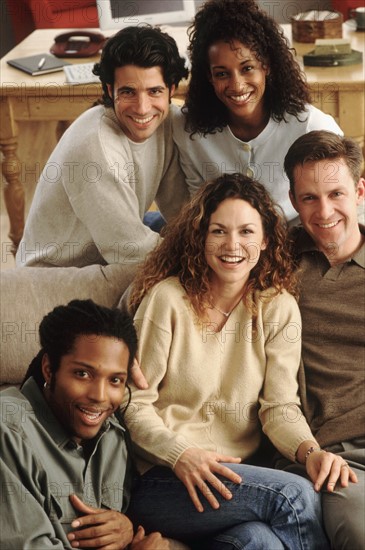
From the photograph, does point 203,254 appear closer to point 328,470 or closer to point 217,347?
point 217,347

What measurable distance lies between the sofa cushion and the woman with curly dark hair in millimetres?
453

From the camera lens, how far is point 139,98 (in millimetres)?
2316

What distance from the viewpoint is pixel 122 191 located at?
2.33 metres

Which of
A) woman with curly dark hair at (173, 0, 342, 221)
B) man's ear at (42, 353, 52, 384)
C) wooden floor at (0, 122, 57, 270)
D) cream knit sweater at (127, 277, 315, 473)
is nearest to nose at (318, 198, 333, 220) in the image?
cream knit sweater at (127, 277, 315, 473)

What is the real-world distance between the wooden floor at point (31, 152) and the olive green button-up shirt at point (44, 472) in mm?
2352

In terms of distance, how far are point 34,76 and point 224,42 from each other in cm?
128

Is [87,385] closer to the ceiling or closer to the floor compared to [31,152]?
closer to the ceiling

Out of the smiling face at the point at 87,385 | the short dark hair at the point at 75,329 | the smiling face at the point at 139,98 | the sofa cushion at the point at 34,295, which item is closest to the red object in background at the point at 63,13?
the smiling face at the point at 139,98

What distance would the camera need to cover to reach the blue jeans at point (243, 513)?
1.77 metres

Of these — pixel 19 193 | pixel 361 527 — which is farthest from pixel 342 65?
pixel 361 527

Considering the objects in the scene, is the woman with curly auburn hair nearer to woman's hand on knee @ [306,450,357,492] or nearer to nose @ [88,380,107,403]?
woman's hand on knee @ [306,450,357,492]

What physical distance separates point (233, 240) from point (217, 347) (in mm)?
229

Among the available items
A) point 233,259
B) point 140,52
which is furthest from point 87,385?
point 140,52

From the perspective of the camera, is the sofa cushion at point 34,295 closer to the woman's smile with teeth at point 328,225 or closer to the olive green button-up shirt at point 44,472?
the olive green button-up shirt at point 44,472
